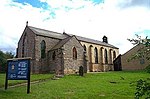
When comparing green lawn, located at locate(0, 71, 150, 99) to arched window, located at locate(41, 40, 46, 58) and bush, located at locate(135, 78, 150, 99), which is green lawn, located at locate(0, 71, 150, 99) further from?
arched window, located at locate(41, 40, 46, 58)

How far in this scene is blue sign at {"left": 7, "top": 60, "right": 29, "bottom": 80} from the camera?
16.4 m

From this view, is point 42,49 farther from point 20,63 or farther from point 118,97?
point 118,97

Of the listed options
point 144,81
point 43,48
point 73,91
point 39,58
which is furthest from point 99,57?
point 144,81

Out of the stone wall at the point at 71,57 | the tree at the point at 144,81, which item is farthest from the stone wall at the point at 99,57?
the tree at the point at 144,81

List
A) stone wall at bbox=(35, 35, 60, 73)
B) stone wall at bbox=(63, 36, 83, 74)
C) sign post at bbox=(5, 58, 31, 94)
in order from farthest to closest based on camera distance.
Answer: stone wall at bbox=(35, 35, 60, 73) < stone wall at bbox=(63, 36, 83, 74) < sign post at bbox=(5, 58, 31, 94)

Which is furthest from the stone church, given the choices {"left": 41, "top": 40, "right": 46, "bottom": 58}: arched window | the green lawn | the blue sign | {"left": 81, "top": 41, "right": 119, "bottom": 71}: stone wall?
the blue sign

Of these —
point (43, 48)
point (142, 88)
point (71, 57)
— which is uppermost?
point (43, 48)

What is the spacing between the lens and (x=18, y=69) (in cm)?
1675

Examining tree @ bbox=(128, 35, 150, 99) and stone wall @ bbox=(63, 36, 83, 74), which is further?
stone wall @ bbox=(63, 36, 83, 74)

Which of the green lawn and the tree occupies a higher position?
the tree

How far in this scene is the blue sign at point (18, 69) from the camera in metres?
16.4

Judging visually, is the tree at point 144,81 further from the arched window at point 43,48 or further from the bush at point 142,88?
the arched window at point 43,48

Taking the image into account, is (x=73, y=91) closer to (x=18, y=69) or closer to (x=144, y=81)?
(x=18, y=69)

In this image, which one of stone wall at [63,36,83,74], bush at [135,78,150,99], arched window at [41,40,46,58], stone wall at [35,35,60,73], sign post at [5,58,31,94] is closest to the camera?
bush at [135,78,150,99]
